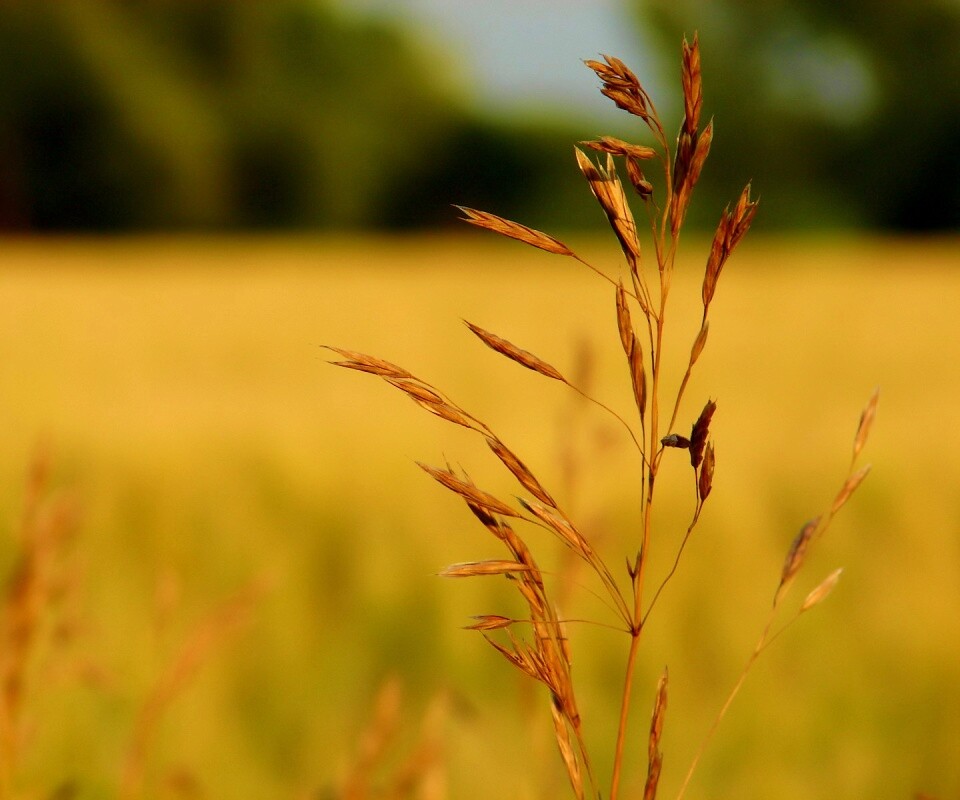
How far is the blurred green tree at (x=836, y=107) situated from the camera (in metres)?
9.73

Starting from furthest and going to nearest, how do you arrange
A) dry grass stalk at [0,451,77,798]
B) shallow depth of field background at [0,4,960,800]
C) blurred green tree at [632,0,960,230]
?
blurred green tree at [632,0,960,230] < shallow depth of field background at [0,4,960,800] < dry grass stalk at [0,451,77,798]

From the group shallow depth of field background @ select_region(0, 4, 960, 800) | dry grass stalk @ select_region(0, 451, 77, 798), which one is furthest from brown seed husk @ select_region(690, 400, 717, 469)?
dry grass stalk @ select_region(0, 451, 77, 798)

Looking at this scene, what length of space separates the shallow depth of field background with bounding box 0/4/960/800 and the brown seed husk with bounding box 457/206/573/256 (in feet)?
0.95

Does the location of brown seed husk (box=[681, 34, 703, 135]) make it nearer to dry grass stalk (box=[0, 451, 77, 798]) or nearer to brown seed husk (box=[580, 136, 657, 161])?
brown seed husk (box=[580, 136, 657, 161])

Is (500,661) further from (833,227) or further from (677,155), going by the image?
(833,227)

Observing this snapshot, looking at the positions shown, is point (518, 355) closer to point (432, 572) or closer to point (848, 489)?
point (848, 489)

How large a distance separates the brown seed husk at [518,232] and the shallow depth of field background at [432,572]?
29 cm

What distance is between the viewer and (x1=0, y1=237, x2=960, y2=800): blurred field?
114cm

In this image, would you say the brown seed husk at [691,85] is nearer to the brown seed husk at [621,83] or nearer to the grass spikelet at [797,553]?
the brown seed husk at [621,83]

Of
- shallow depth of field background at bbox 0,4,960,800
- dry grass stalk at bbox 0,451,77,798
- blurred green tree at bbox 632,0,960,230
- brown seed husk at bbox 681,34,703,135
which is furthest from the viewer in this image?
blurred green tree at bbox 632,0,960,230

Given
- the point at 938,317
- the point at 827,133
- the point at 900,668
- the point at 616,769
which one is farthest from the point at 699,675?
the point at 827,133

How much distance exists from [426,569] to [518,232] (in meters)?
1.21

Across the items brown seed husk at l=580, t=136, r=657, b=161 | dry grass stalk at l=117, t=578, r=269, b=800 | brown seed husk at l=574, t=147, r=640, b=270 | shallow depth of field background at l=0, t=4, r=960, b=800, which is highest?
brown seed husk at l=580, t=136, r=657, b=161

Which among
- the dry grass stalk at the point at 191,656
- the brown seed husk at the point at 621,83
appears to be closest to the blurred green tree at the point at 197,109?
the dry grass stalk at the point at 191,656
